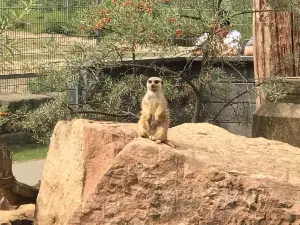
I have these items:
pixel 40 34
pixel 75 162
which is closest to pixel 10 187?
pixel 75 162

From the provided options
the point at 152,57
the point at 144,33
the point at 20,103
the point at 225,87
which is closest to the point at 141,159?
the point at 144,33

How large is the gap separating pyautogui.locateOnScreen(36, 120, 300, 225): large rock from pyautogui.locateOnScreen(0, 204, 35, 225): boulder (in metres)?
0.89

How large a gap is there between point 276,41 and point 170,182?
3.20 meters

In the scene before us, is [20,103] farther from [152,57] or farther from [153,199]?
[153,199]

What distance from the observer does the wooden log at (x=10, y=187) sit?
6781 millimetres

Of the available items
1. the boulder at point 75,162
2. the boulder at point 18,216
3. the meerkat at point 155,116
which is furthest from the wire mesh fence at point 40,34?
the meerkat at point 155,116

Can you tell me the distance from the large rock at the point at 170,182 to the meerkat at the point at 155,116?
10 cm

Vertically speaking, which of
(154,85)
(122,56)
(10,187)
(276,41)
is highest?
(276,41)

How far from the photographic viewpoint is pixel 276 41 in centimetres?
802

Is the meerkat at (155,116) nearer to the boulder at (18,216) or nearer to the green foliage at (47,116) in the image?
the boulder at (18,216)

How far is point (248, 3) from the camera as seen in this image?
325 inches

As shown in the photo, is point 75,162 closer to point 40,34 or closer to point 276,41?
point 276,41

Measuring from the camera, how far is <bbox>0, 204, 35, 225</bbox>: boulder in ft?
22.5

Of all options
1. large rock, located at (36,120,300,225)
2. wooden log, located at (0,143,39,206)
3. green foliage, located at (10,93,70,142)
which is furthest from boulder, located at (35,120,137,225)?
green foliage, located at (10,93,70,142)
